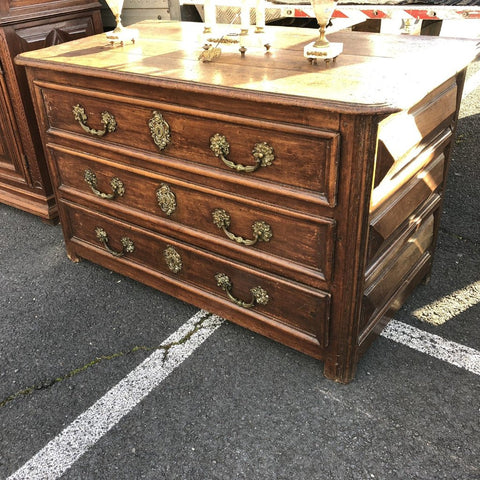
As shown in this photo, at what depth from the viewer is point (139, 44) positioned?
2289 millimetres

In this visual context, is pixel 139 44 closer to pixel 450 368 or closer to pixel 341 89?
pixel 341 89

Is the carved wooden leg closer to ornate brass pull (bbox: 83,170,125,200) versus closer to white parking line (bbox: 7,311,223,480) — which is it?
white parking line (bbox: 7,311,223,480)

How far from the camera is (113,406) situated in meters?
1.86

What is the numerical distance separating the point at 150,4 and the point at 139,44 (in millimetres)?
1192

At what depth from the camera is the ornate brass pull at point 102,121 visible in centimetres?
204

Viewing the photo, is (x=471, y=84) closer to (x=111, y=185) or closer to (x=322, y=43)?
(x=322, y=43)

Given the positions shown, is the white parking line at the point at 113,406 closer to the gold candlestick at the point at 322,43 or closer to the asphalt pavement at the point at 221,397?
the asphalt pavement at the point at 221,397

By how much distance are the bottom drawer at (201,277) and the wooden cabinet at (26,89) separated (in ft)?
1.96

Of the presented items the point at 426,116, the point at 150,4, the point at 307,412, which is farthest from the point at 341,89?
the point at 150,4

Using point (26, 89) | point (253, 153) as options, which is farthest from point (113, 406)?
point (26, 89)

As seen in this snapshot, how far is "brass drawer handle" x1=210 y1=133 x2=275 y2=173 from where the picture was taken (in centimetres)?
163

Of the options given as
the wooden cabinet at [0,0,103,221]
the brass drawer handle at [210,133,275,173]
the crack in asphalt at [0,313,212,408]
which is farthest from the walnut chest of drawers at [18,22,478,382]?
the wooden cabinet at [0,0,103,221]

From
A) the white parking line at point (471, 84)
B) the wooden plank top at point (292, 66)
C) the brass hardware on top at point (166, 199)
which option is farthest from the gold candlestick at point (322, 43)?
the white parking line at point (471, 84)

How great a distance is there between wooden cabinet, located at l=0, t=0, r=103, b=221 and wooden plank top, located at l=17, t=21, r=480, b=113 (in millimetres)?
518
